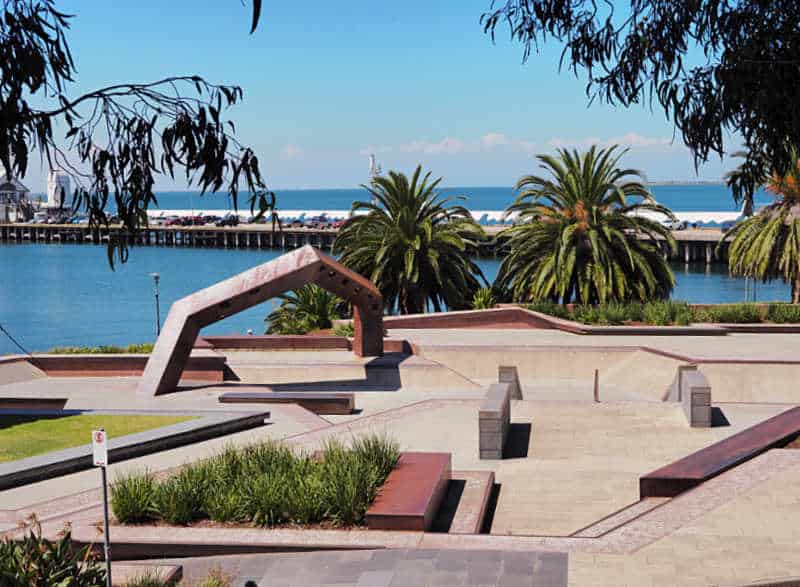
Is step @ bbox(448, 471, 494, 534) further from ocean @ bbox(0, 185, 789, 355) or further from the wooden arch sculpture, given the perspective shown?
ocean @ bbox(0, 185, 789, 355)

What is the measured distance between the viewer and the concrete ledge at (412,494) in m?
12.3

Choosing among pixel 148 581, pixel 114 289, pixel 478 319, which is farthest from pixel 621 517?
pixel 114 289

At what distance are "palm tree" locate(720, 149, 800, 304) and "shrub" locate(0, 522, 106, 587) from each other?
3431 cm

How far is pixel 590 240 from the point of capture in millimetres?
39000

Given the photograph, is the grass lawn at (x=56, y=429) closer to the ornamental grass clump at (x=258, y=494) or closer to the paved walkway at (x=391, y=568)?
the ornamental grass clump at (x=258, y=494)

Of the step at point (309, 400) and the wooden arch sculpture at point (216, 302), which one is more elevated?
the wooden arch sculpture at point (216, 302)

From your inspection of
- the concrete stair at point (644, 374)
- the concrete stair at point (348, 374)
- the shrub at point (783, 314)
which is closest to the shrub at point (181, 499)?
the concrete stair at point (348, 374)

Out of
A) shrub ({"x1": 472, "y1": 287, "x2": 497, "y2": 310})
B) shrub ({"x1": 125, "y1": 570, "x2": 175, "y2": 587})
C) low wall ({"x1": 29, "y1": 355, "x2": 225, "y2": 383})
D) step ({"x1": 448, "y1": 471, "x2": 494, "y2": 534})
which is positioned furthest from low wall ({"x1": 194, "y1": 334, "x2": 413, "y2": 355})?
shrub ({"x1": 125, "y1": 570, "x2": 175, "y2": 587})

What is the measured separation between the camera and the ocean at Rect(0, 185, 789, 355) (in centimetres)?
7038

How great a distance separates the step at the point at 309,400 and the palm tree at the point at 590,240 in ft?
58.2

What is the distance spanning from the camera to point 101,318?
78.4 metres

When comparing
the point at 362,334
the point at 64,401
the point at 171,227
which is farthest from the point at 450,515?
the point at 171,227

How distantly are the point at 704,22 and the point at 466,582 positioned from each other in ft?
23.7

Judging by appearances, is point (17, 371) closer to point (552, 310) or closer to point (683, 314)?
point (552, 310)
